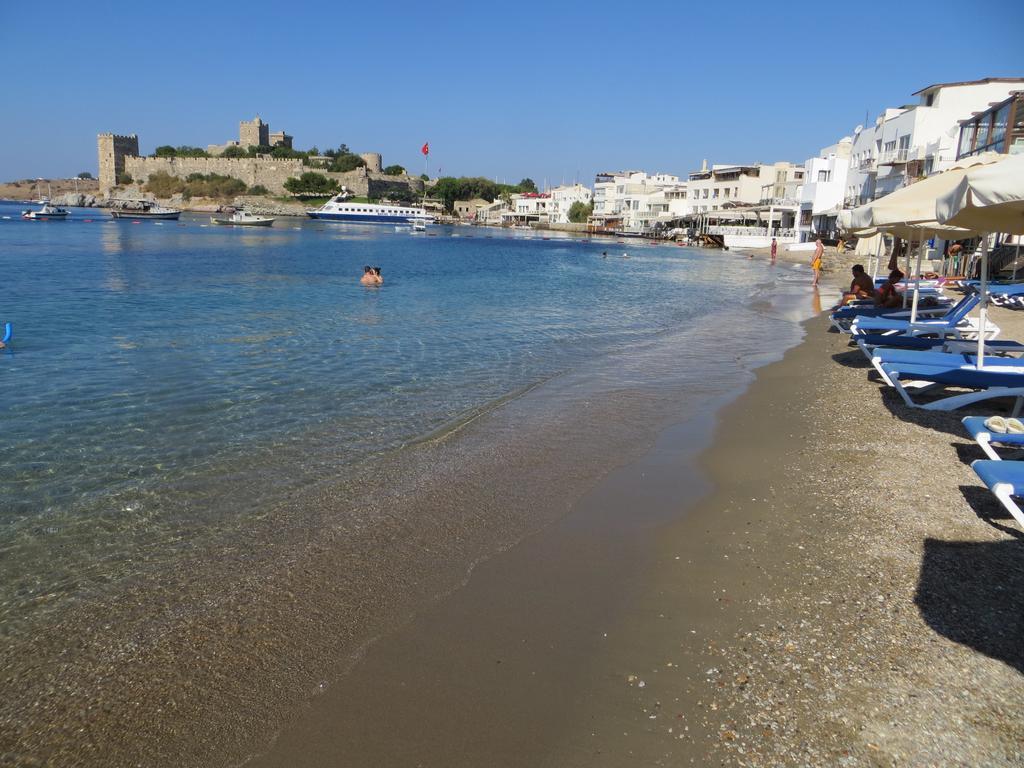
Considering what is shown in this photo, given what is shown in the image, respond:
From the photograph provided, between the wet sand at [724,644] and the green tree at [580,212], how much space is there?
135 meters

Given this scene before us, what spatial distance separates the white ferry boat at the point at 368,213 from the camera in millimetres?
124375

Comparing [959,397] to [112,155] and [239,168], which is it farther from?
[112,155]

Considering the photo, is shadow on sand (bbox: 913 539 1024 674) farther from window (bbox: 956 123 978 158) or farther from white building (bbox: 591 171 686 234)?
white building (bbox: 591 171 686 234)

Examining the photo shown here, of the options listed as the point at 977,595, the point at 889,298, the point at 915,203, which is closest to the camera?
the point at 977,595

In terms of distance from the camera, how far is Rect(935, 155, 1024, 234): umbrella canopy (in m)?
5.18

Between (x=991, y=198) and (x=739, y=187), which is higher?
(x=739, y=187)

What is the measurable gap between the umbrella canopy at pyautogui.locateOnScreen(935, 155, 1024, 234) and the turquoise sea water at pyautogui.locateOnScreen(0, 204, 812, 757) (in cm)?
405

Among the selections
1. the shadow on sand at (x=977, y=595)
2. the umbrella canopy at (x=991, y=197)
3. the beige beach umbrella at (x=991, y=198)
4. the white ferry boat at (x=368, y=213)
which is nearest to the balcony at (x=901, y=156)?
the beige beach umbrella at (x=991, y=198)

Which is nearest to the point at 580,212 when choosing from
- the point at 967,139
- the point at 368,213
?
the point at 368,213

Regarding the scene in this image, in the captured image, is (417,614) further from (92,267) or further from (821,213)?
(821,213)

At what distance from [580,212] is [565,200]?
9.16 meters

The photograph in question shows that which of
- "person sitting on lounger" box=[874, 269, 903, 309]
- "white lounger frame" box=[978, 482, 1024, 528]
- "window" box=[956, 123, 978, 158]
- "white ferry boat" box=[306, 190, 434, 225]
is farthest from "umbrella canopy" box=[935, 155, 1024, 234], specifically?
"white ferry boat" box=[306, 190, 434, 225]

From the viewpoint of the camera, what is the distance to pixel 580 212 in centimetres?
13950

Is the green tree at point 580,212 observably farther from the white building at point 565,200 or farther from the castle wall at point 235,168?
the castle wall at point 235,168
